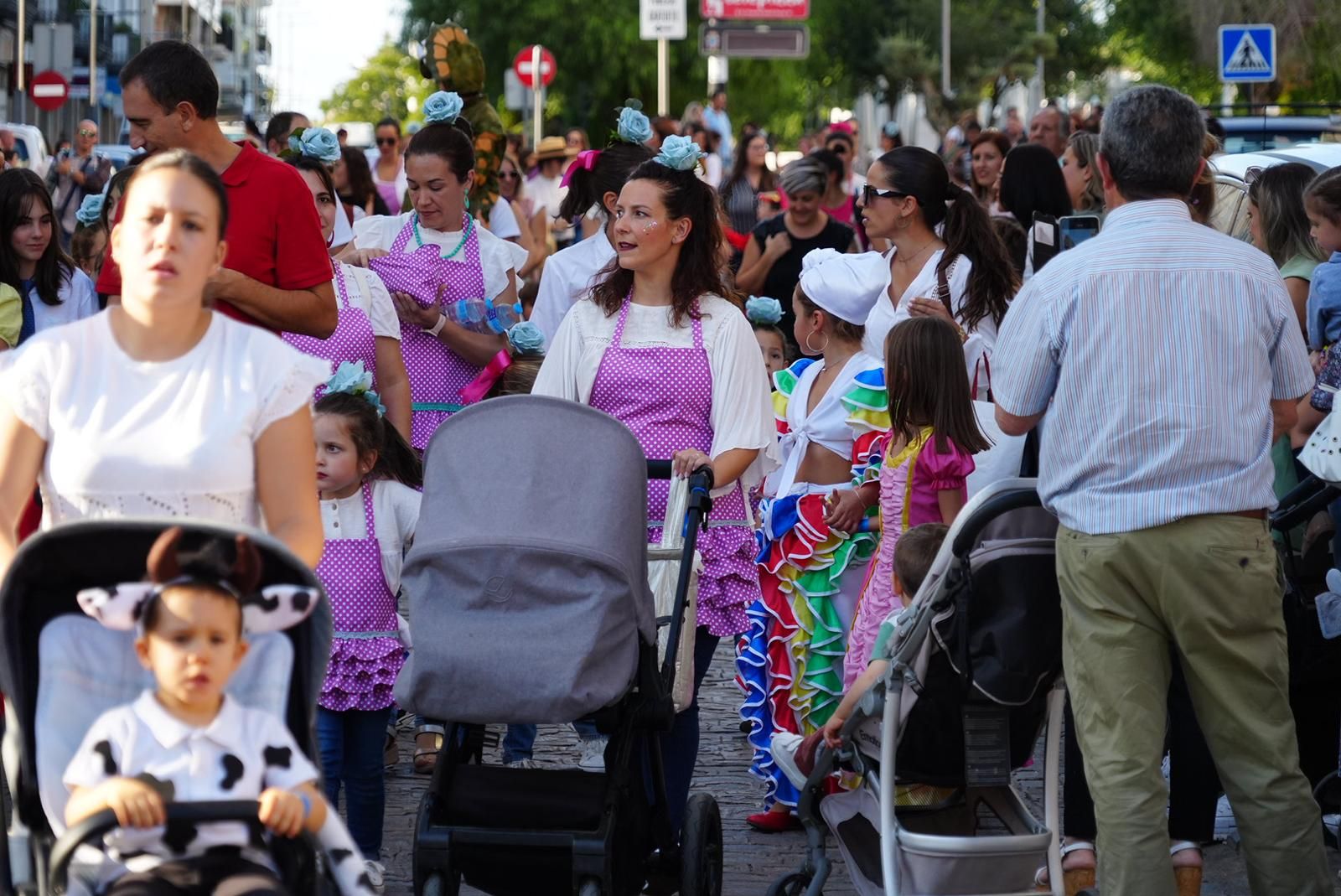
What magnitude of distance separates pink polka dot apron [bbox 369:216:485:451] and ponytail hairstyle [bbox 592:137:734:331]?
1.81 meters

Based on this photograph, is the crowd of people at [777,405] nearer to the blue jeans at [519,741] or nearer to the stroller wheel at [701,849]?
the blue jeans at [519,741]

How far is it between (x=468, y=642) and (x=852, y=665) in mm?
1691

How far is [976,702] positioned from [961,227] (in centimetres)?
293

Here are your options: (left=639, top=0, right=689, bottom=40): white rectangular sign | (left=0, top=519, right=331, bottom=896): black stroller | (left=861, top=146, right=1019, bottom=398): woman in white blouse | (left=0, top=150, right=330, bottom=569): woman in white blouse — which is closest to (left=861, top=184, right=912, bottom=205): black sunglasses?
(left=861, top=146, right=1019, bottom=398): woman in white blouse

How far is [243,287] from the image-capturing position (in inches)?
209

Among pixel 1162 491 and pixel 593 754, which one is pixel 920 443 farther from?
pixel 593 754

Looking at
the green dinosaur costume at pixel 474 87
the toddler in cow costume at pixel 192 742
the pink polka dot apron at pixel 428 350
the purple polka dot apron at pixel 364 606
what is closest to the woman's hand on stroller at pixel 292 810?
the toddler in cow costume at pixel 192 742

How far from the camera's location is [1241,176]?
30.2 feet

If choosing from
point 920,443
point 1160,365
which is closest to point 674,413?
point 920,443

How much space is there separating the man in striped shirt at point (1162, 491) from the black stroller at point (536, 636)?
968 millimetres

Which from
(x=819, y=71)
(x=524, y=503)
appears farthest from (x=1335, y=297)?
(x=819, y=71)

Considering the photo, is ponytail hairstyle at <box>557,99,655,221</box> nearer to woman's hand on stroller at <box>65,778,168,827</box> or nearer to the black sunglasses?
the black sunglasses

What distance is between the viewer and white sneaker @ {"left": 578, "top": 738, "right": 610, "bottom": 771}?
698 centimetres

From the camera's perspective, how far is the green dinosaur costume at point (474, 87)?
395 inches
